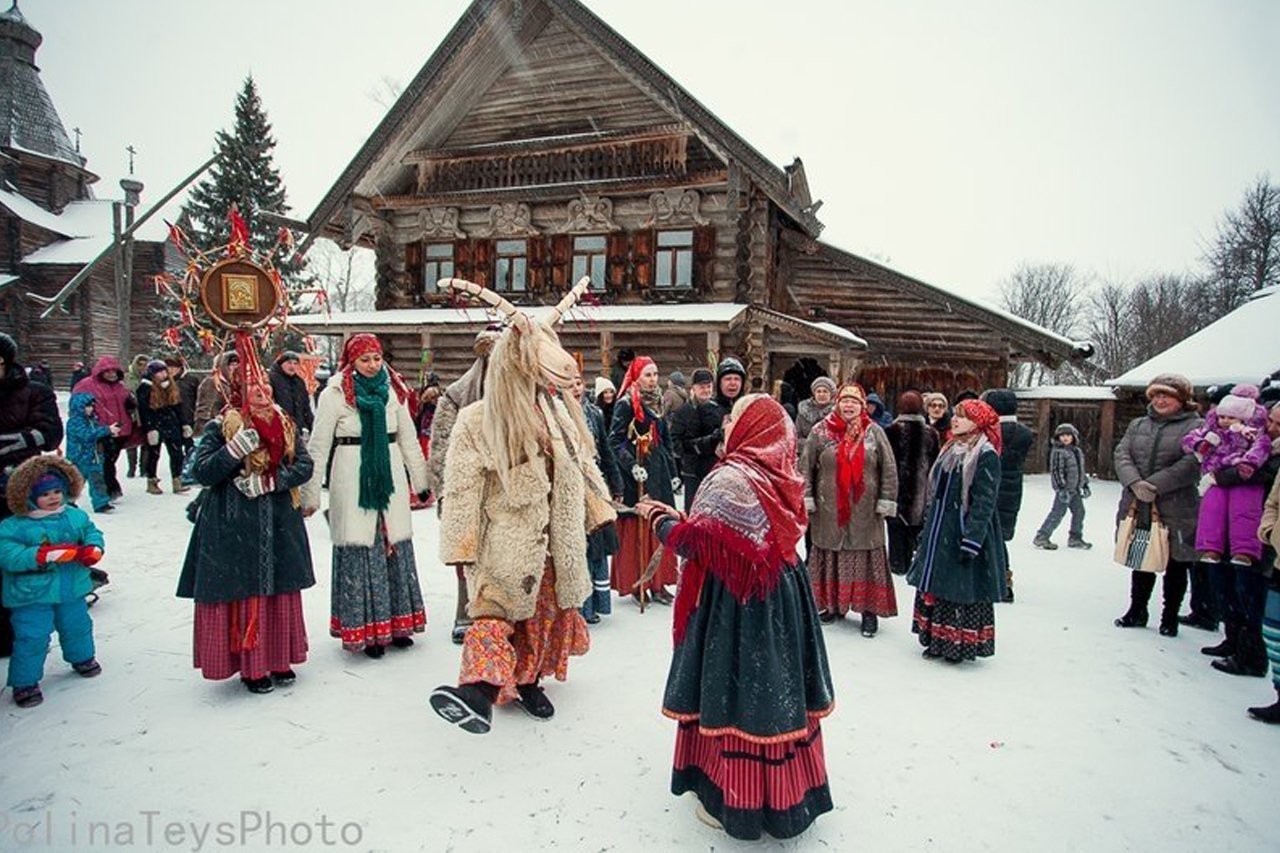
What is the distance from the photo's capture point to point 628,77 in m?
12.3

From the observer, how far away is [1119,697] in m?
3.90

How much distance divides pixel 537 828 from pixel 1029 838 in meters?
1.98

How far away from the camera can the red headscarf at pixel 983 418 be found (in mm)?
4250

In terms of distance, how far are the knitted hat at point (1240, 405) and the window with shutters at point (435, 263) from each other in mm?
13981

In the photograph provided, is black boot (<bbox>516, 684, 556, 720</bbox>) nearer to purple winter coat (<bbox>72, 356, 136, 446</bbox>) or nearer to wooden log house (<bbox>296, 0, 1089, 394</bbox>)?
purple winter coat (<bbox>72, 356, 136, 446</bbox>)

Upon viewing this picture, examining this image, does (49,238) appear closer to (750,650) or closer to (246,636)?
(246,636)

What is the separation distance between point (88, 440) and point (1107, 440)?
61.1 feet

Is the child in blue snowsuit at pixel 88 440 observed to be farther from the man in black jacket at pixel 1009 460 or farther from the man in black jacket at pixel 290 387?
the man in black jacket at pixel 1009 460

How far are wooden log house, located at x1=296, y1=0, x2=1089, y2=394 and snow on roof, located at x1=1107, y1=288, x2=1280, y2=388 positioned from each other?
2.03 meters

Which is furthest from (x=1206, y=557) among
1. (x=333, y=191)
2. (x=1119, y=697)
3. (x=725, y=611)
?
(x=333, y=191)

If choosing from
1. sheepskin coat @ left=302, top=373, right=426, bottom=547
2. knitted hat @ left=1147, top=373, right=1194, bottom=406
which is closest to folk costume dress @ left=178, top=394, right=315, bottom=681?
sheepskin coat @ left=302, top=373, right=426, bottom=547

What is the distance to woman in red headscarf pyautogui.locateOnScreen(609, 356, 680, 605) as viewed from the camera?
5.31 meters

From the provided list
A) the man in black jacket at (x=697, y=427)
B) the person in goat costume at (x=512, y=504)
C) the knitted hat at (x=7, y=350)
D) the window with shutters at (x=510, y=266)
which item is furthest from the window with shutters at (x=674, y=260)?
the knitted hat at (x=7, y=350)

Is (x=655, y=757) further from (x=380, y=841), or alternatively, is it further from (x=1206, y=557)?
(x=1206, y=557)
